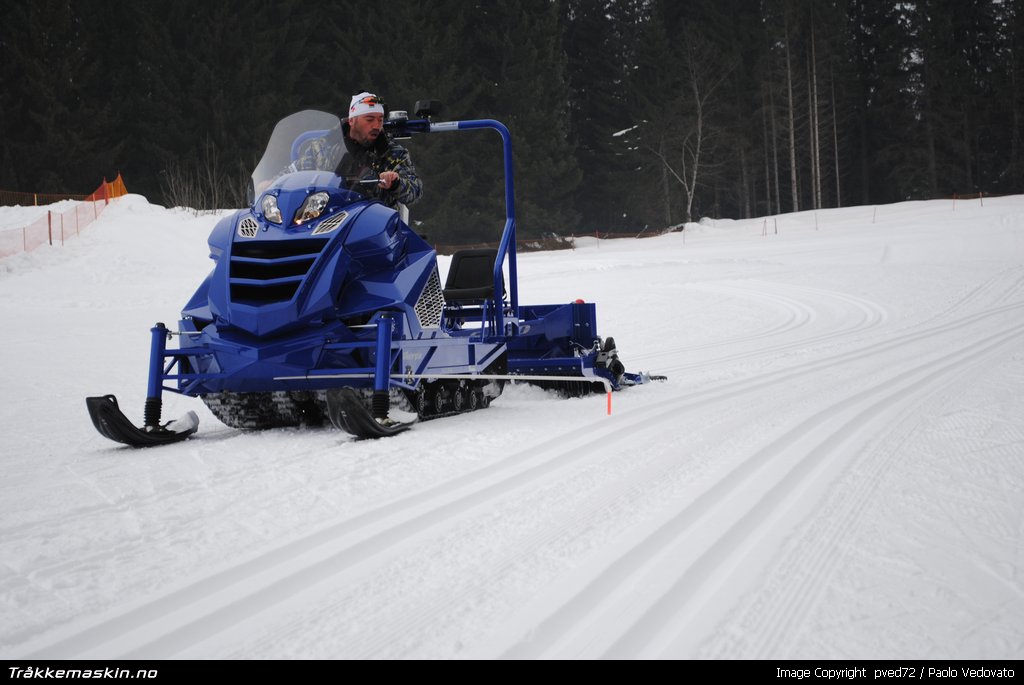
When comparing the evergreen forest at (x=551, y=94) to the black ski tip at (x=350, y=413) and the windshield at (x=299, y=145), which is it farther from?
the black ski tip at (x=350, y=413)

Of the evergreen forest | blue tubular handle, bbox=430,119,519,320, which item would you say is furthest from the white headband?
the evergreen forest

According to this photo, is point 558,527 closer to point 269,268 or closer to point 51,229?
point 269,268

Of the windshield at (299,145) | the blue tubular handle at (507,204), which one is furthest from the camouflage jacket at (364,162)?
the blue tubular handle at (507,204)

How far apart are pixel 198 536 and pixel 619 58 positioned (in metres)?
51.0

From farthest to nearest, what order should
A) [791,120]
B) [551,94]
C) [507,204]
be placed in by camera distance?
1. [791,120]
2. [551,94]
3. [507,204]

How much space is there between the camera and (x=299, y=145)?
632 cm

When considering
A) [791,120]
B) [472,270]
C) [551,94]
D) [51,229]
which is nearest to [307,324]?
[472,270]

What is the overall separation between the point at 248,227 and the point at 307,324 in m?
0.80

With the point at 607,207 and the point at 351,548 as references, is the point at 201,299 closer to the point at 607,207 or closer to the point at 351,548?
the point at 351,548

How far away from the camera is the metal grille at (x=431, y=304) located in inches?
237

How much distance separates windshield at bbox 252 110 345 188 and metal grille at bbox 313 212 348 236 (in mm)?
725

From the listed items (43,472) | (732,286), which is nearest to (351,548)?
(43,472)

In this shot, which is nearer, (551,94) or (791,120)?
(551,94)

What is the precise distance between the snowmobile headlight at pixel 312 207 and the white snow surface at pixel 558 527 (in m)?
1.36
